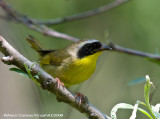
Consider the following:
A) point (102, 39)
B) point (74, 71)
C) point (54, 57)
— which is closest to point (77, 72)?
point (74, 71)

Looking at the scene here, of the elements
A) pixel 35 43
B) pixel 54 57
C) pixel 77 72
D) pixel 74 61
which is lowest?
pixel 77 72

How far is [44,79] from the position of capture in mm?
1950

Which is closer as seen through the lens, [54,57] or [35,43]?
[54,57]

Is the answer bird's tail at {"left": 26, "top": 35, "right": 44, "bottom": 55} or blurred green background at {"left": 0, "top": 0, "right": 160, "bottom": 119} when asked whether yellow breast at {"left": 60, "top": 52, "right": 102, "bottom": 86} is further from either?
blurred green background at {"left": 0, "top": 0, "right": 160, "bottom": 119}

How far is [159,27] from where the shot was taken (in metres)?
5.76

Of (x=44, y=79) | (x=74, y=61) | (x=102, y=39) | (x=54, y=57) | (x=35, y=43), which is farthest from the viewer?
(x=102, y=39)

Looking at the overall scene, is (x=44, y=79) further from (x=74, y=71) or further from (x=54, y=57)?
(x=54, y=57)

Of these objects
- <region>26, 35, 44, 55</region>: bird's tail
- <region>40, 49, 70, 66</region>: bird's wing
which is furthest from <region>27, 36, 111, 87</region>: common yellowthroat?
<region>26, 35, 44, 55</region>: bird's tail

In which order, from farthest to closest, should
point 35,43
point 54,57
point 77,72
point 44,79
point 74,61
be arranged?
point 35,43 < point 54,57 < point 74,61 < point 77,72 < point 44,79

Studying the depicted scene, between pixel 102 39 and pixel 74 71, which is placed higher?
pixel 102 39

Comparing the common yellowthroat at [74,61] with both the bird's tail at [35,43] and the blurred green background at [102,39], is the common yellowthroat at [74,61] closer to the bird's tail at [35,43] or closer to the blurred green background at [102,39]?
the bird's tail at [35,43]

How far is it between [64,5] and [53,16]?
1.27 ft

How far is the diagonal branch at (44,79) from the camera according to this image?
1718 millimetres

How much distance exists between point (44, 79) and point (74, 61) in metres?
1.88
